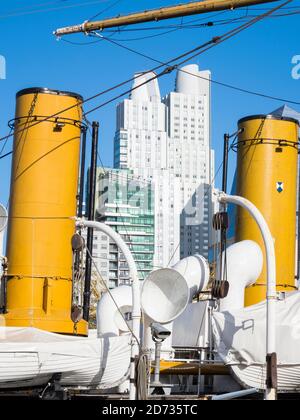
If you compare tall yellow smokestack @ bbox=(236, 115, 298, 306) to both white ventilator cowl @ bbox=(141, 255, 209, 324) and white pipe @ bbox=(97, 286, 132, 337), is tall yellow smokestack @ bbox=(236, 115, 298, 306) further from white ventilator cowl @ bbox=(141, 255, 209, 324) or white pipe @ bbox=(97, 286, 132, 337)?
white ventilator cowl @ bbox=(141, 255, 209, 324)

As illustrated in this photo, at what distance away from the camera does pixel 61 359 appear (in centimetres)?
2336

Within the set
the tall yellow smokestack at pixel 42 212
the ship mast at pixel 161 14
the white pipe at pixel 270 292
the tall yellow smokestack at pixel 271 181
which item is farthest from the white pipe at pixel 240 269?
the ship mast at pixel 161 14

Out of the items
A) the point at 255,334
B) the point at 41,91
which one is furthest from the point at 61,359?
the point at 41,91

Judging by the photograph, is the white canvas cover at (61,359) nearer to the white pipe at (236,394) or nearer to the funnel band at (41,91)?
the white pipe at (236,394)

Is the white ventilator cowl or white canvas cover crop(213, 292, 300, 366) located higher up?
the white ventilator cowl

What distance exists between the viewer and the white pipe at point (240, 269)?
30297 mm

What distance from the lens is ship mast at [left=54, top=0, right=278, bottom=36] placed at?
3816 centimetres

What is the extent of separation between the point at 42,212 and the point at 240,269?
7.13m

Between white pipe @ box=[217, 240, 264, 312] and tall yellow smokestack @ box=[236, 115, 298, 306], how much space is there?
121 inches

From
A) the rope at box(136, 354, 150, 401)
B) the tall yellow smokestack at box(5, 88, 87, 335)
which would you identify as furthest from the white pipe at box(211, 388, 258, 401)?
the tall yellow smokestack at box(5, 88, 87, 335)

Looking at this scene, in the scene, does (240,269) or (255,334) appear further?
(240,269)

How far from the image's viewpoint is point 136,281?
922 inches

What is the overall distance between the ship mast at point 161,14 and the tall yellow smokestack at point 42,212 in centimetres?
974

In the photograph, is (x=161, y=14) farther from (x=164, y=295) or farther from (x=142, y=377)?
(x=142, y=377)
